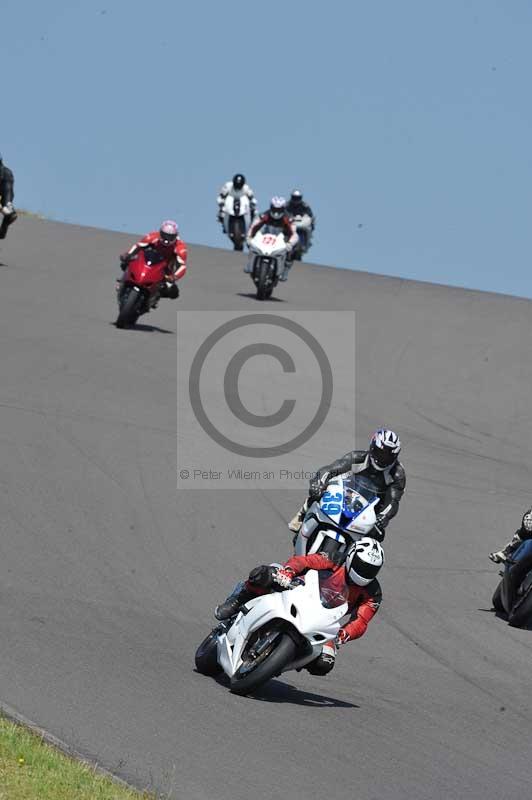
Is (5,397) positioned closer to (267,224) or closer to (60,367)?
(60,367)

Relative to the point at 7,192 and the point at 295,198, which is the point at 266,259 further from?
the point at 295,198

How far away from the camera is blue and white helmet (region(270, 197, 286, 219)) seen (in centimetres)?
2689

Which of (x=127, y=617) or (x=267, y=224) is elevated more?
(x=267, y=224)

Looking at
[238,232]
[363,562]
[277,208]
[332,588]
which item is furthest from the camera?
[238,232]

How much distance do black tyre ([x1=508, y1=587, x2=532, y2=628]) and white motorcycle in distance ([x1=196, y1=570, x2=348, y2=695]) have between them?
3271 millimetres

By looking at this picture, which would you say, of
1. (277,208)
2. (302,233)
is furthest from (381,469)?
(302,233)

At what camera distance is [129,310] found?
2188 centimetres

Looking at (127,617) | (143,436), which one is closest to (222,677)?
(127,617)

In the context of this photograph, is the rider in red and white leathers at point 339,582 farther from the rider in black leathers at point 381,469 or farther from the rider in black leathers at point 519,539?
the rider in black leathers at point 519,539

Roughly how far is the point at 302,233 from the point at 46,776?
3143cm

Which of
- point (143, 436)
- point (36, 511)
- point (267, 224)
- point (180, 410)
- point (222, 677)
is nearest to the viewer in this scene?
Answer: point (222, 677)

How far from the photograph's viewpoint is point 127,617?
995 centimetres

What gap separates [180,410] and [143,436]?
1.78 metres

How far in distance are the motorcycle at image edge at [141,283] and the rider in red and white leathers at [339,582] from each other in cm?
1301
